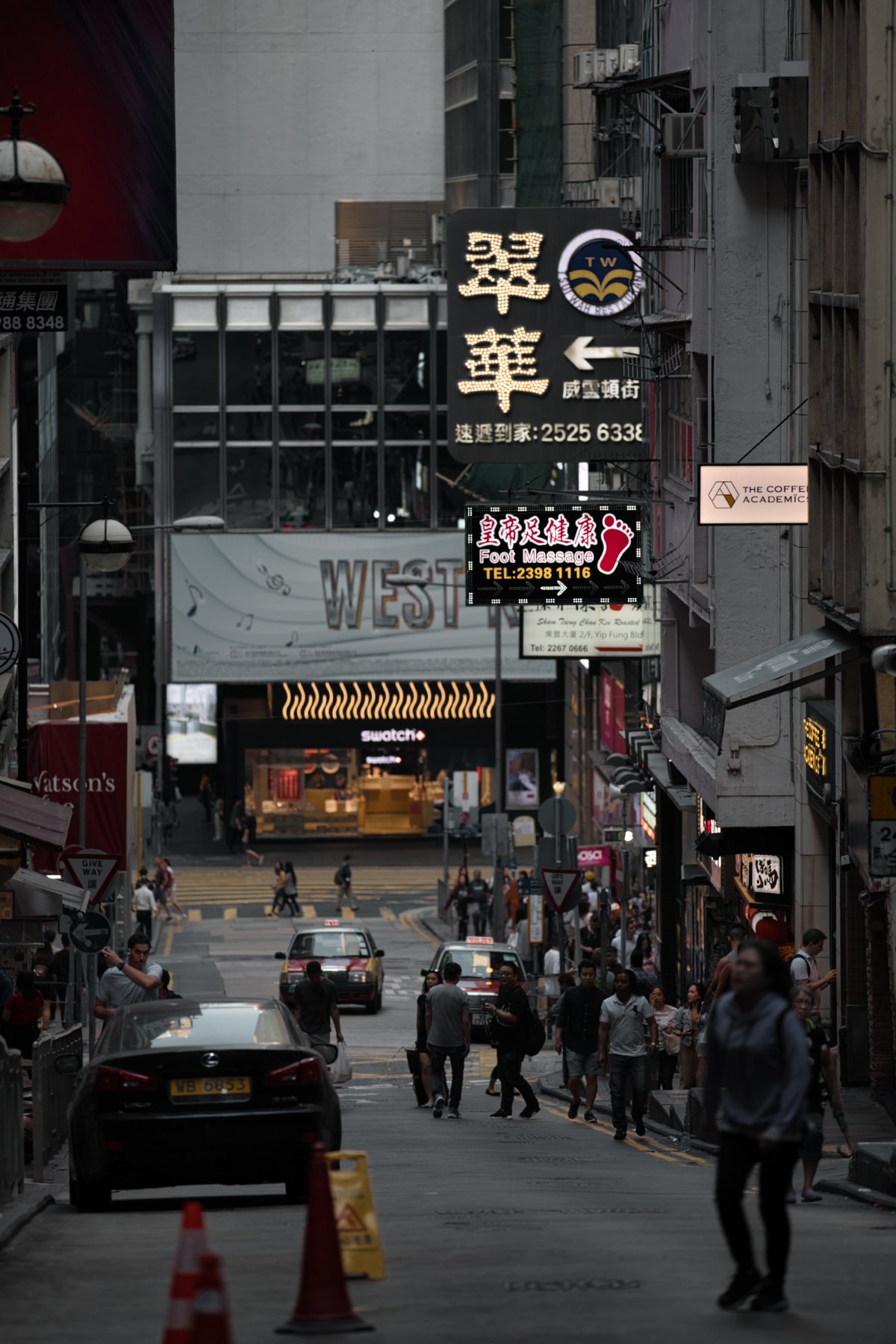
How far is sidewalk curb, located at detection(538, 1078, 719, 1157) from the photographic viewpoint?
20750mm

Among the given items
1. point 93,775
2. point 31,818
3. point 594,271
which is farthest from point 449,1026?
point 93,775

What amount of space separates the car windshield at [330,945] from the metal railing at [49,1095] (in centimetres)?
2302

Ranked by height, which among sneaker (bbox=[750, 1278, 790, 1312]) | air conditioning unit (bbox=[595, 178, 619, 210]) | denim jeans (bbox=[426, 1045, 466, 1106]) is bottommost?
denim jeans (bbox=[426, 1045, 466, 1106])

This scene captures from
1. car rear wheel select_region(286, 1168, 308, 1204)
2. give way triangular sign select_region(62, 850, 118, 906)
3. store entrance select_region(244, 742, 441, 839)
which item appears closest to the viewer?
car rear wheel select_region(286, 1168, 308, 1204)

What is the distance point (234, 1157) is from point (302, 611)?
61571mm

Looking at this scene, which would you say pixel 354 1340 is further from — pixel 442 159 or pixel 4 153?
pixel 442 159

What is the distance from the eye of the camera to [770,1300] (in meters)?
9.16

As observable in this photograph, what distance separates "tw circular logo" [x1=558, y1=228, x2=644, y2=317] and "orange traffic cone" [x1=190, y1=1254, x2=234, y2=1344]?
30834 mm

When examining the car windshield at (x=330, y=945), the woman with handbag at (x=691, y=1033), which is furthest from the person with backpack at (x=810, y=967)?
the car windshield at (x=330, y=945)

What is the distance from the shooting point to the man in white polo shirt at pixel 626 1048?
72.3 feet

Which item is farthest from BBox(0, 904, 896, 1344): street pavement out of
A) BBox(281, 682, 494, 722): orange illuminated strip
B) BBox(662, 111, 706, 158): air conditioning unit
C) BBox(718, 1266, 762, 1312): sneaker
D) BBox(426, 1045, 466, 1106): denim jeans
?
BBox(281, 682, 494, 722): orange illuminated strip

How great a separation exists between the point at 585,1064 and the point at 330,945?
19630 mm

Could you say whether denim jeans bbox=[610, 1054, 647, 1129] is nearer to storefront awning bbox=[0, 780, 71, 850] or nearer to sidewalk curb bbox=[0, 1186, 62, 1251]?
sidewalk curb bbox=[0, 1186, 62, 1251]

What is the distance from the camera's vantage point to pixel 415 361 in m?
76.1
